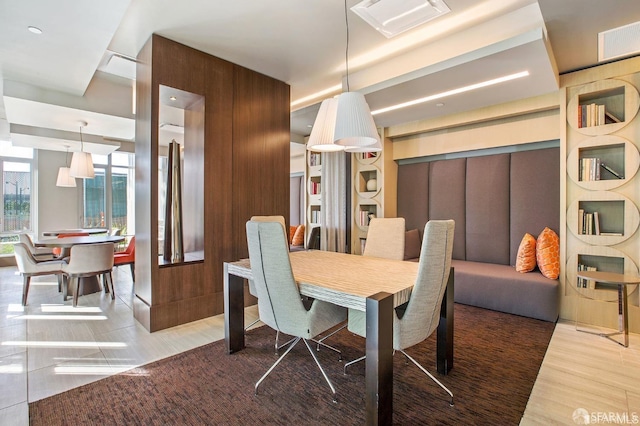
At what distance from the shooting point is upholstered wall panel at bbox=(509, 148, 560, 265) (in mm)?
3641

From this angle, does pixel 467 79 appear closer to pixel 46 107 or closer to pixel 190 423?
pixel 190 423

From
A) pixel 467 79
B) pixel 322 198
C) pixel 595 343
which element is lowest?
pixel 595 343

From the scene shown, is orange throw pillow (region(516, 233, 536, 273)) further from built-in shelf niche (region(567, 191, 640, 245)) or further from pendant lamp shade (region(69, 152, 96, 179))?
pendant lamp shade (region(69, 152, 96, 179))

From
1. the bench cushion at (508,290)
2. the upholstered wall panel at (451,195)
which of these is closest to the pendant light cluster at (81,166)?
the upholstered wall panel at (451,195)

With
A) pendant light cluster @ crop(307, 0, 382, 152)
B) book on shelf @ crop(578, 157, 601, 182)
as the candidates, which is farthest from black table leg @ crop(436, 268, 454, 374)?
book on shelf @ crop(578, 157, 601, 182)

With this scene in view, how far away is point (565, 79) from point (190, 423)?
4.51m

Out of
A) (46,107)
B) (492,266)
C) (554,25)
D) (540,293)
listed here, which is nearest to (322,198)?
(492,266)

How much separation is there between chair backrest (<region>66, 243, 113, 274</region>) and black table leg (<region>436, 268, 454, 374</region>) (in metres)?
3.88

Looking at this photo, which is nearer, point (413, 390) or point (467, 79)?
point (413, 390)

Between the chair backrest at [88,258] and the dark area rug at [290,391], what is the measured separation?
6.95 ft

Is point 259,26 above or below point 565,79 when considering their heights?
above

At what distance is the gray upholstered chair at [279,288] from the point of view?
1.84 metres

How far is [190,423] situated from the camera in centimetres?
170

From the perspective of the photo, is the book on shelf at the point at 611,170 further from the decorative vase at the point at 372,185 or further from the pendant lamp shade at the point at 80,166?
the pendant lamp shade at the point at 80,166
